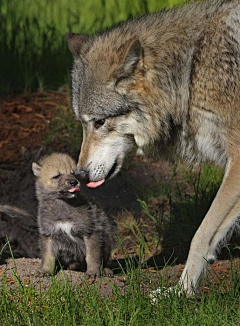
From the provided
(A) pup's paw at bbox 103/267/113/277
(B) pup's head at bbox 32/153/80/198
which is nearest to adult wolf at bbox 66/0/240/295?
(B) pup's head at bbox 32/153/80/198

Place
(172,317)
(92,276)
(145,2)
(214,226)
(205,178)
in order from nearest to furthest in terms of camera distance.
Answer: (172,317), (214,226), (92,276), (205,178), (145,2)

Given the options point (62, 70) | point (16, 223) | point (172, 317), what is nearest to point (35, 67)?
point (62, 70)

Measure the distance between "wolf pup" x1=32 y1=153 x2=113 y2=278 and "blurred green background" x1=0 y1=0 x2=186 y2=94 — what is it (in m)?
3.37

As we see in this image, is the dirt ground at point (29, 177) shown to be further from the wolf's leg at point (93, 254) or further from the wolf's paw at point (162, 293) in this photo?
the wolf's paw at point (162, 293)

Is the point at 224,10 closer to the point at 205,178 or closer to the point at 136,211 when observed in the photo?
the point at 205,178

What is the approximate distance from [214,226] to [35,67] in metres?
4.71

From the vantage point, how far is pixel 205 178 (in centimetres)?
668

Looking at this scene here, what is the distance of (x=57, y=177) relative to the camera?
544 centimetres

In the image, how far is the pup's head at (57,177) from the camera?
534cm

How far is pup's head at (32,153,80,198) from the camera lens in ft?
17.5

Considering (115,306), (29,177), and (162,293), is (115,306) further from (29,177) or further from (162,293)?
(29,177)

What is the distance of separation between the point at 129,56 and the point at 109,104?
412 millimetres

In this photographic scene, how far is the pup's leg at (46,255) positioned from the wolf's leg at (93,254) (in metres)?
0.29

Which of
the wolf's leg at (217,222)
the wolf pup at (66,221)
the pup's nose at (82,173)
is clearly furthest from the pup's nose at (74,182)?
the wolf's leg at (217,222)
